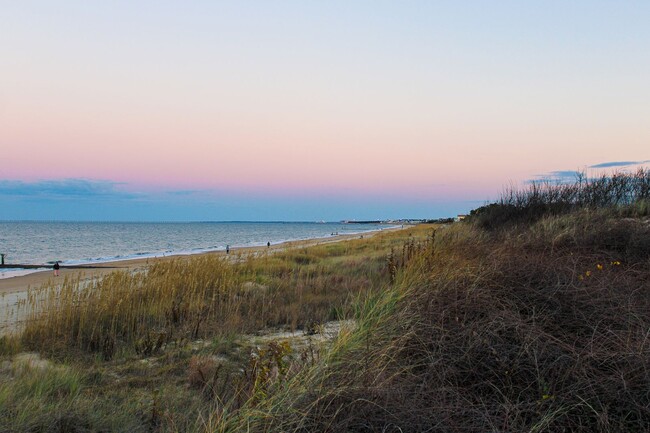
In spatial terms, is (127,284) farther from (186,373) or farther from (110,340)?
(186,373)

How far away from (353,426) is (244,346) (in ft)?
10.1

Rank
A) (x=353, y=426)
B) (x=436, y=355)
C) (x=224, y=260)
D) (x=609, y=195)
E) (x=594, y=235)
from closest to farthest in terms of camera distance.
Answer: (x=353, y=426) < (x=436, y=355) < (x=594, y=235) < (x=224, y=260) < (x=609, y=195)

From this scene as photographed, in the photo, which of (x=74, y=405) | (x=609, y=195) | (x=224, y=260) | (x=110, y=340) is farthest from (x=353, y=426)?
(x=609, y=195)

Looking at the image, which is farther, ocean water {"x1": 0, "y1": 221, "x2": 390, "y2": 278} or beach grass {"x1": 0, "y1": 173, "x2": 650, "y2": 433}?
ocean water {"x1": 0, "y1": 221, "x2": 390, "y2": 278}

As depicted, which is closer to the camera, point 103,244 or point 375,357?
point 375,357

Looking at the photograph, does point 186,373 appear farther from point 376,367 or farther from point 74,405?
point 376,367

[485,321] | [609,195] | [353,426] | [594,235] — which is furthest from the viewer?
[609,195]

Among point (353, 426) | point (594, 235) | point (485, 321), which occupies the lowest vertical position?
point (353, 426)

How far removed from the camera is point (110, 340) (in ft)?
18.2

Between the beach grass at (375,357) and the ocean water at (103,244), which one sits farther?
the ocean water at (103,244)

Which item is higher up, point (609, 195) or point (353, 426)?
point (609, 195)

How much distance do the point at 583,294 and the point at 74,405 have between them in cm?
451

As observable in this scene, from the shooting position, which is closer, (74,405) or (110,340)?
(74,405)

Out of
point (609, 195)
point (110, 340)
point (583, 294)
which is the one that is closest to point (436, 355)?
point (583, 294)
